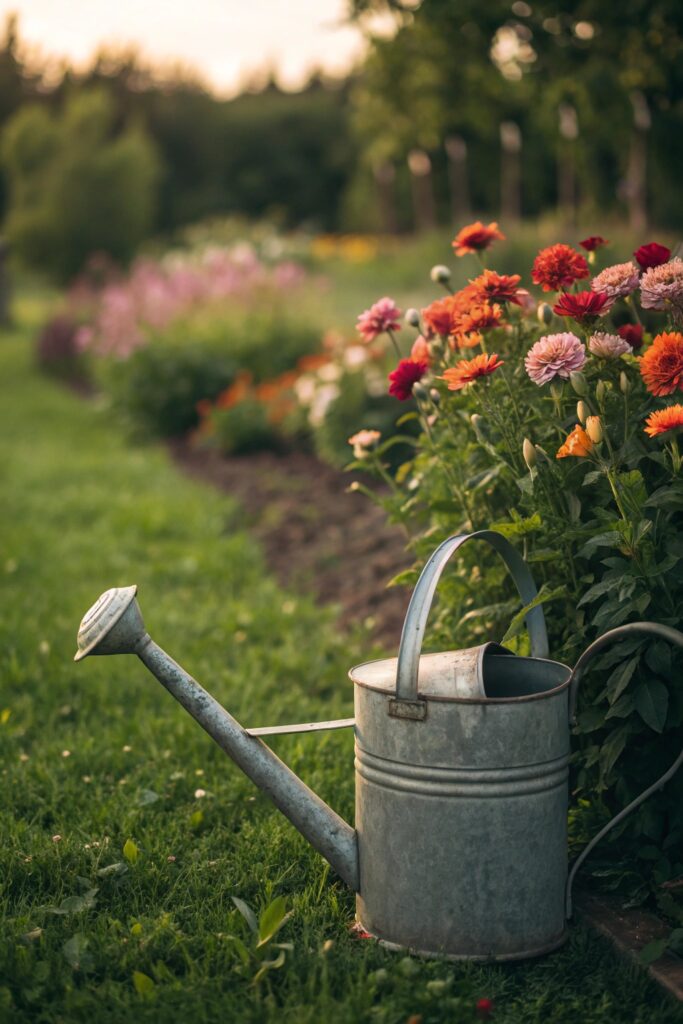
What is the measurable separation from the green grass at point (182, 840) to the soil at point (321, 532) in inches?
5.6

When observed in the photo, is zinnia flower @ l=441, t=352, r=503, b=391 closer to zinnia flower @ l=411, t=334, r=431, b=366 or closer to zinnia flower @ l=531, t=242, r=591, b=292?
zinnia flower @ l=531, t=242, r=591, b=292

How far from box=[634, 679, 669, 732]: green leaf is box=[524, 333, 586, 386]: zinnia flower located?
60 cm

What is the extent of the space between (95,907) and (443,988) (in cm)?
72

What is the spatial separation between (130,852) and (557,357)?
1.35 meters

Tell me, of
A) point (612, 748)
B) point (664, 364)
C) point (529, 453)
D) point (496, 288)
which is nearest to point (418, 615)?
point (529, 453)

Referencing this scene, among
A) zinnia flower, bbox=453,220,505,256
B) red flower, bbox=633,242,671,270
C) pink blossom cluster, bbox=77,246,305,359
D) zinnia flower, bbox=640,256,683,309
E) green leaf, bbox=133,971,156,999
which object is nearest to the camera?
green leaf, bbox=133,971,156,999

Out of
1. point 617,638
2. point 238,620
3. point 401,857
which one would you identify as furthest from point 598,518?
point 238,620

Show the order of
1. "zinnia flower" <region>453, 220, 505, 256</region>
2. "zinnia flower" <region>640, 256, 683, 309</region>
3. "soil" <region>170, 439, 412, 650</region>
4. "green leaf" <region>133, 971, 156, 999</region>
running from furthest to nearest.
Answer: "soil" <region>170, 439, 412, 650</region>, "zinnia flower" <region>453, 220, 505, 256</region>, "zinnia flower" <region>640, 256, 683, 309</region>, "green leaf" <region>133, 971, 156, 999</region>

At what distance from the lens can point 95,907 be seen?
2.08 metres

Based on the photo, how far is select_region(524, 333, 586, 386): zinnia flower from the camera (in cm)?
196

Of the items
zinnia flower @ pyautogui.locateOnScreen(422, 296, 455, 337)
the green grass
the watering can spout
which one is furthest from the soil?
the watering can spout

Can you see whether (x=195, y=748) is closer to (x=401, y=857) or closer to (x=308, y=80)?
(x=401, y=857)

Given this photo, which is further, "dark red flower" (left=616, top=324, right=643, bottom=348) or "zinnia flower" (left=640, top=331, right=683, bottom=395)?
"dark red flower" (left=616, top=324, right=643, bottom=348)

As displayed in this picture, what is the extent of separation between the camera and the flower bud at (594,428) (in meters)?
1.81
